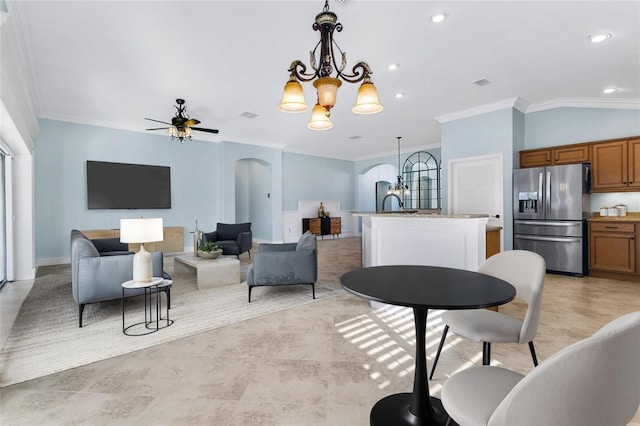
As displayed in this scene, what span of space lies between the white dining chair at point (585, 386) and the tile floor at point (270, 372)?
1057 millimetres

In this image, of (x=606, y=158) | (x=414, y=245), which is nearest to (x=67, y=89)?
(x=414, y=245)

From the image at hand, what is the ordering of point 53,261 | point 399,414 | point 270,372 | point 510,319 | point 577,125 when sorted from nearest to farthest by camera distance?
1. point 399,414
2. point 510,319
3. point 270,372
4. point 577,125
5. point 53,261

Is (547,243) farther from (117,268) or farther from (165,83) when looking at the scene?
(165,83)

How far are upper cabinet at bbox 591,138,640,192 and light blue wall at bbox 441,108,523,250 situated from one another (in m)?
1.12

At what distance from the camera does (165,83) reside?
441cm

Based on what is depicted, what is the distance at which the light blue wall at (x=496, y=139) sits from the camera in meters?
5.29

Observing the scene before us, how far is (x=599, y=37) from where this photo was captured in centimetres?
322

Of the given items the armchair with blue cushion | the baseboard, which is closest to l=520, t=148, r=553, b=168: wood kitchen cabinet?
the armchair with blue cushion

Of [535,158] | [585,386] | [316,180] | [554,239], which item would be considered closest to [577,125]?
[535,158]

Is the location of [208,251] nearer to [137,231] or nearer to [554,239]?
[137,231]

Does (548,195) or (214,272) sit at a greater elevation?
(548,195)

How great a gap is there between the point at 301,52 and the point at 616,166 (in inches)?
193

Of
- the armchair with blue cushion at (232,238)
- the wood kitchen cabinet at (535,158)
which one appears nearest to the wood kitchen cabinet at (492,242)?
the wood kitchen cabinet at (535,158)

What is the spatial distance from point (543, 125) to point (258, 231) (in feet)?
25.3
